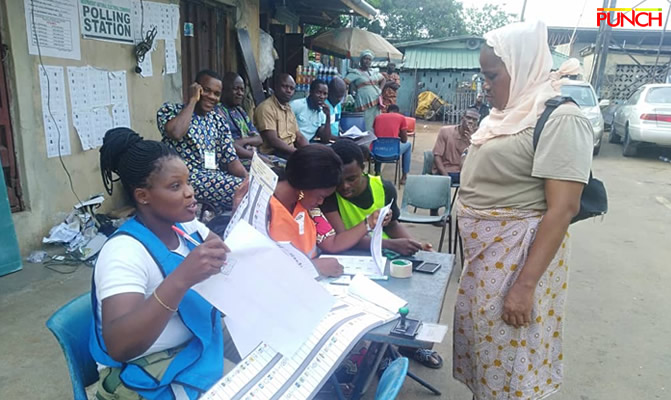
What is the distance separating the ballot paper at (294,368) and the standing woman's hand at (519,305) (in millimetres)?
525

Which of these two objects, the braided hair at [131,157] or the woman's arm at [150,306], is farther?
the braided hair at [131,157]

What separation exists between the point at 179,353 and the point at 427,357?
1810 mm

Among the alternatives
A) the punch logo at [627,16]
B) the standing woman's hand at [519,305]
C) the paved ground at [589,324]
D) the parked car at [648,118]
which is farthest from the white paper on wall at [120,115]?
the punch logo at [627,16]

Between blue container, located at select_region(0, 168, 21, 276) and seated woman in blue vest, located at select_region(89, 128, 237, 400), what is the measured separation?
2.34m

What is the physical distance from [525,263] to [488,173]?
335mm

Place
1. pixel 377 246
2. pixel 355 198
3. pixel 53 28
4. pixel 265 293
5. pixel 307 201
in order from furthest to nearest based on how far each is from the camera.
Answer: pixel 53 28 < pixel 355 198 < pixel 307 201 < pixel 377 246 < pixel 265 293

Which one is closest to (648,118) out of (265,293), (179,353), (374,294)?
(374,294)

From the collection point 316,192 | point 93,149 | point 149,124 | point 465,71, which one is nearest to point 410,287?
point 316,192

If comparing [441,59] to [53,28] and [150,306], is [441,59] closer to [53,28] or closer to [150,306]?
[53,28]

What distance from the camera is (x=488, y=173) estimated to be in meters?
1.74

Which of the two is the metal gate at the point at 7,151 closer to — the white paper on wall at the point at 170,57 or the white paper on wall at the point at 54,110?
the white paper on wall at the point at 54,110

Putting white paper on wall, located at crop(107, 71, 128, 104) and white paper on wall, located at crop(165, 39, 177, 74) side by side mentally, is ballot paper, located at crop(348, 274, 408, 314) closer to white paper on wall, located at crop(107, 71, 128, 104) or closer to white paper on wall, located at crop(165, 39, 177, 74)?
white paper on wall, located at crop(107, 71, 128, 104)

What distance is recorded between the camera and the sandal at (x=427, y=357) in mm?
2824

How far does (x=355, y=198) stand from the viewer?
8.96 feet
